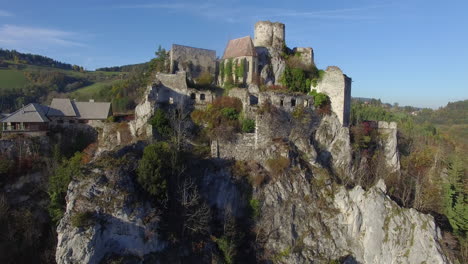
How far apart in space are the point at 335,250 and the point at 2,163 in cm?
2829

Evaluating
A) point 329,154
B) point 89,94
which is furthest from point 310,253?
point 89,94

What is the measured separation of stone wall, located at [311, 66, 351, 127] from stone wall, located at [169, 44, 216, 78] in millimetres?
12568

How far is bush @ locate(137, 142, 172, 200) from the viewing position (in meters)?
20.0

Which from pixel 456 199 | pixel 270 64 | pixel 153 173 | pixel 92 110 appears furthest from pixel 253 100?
pixel 456 199

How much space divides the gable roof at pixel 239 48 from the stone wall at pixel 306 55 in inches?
210

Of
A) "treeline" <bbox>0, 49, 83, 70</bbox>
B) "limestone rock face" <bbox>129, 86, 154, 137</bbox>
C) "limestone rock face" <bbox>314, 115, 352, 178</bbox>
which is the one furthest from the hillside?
"limestone rock face" <bbox>314, 115, 352, 178</bbox>

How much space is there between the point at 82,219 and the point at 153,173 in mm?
5022

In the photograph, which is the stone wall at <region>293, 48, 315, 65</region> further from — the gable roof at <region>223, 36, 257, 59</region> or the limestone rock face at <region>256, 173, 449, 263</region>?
the limestone rock face at <region>256, 173, 449, 263</region>

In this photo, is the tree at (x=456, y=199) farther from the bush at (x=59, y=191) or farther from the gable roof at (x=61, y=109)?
the gable roof at (x=61, y=109)

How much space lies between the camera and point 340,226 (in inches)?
959

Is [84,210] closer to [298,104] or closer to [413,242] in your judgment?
[298,104]

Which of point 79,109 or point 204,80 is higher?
point 204,80

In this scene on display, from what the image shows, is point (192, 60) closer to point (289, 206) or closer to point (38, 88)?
point (289, 206)

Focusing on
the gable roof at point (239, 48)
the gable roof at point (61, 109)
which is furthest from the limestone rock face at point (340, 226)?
the gable roof at point (61, 109)
